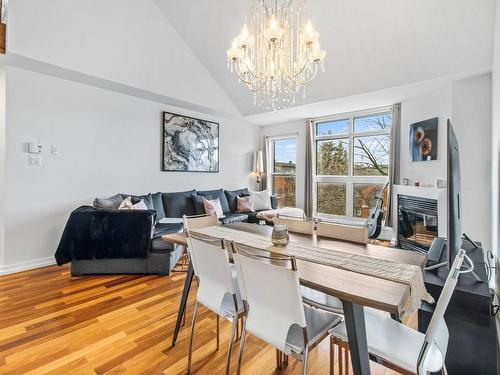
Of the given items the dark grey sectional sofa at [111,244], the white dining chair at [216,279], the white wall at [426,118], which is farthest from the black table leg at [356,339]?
the white wall at [426,118]

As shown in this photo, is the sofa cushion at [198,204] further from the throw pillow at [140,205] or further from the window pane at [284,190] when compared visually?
the window pane at [284,190]

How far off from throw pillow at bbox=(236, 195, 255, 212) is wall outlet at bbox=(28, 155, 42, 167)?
316 cm

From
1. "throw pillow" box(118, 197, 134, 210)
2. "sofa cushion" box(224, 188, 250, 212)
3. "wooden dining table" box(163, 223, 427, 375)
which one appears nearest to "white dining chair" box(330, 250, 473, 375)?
"wooden dining table" box(163, 223, 427, 375)

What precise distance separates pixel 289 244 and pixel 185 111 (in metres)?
3.96

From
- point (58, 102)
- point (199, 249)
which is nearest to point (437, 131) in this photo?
point (199, 249)

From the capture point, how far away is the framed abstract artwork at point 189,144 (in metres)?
4.72

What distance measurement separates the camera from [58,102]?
3.50 meters

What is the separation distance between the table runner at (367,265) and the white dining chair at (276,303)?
12.5 inches

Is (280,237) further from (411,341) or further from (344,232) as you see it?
(411,341)

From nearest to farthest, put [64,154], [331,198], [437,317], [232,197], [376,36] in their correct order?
[437,317], [376,36], [64,154], [232,197], [331,198]

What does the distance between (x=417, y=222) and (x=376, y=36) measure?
2665 mm

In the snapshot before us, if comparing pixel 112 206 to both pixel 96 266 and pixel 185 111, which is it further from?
pixel 185 111

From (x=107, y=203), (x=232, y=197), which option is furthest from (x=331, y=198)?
(x=107, y=203)

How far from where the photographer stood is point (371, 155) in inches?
203
